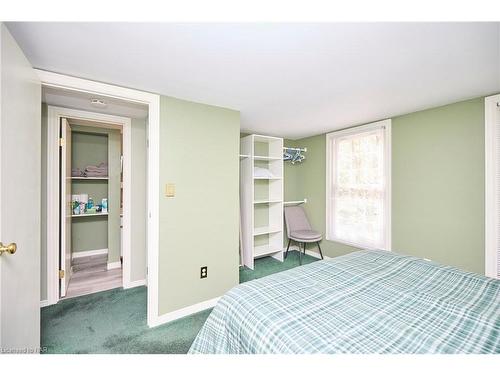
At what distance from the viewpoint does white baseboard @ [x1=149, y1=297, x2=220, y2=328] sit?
194cm

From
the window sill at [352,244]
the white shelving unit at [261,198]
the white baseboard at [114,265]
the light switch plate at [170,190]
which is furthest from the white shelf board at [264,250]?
the white baseboard at [114,265]

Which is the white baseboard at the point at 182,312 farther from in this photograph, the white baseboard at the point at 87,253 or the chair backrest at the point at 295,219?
the white baseboard at the point at 87,253

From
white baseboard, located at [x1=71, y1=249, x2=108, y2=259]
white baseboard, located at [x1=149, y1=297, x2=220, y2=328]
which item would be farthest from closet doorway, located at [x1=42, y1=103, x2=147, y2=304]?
white baseboard, located at [x1=149, y1=297, x2=220, y2=328]

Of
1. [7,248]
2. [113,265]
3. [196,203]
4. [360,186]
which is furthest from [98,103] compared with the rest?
[360,186]

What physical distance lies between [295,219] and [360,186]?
1.21 m

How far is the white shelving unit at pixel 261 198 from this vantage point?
3.16 m

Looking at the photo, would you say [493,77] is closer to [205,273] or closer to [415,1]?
[415,1]

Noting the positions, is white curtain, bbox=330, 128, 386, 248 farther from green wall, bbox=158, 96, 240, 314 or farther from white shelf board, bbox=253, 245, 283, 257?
green wall, bbox=158, 96, 240, 314

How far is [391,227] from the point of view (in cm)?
275

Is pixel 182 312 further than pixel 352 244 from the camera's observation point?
No

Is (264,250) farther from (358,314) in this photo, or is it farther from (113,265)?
(358,314)

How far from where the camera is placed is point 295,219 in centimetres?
375

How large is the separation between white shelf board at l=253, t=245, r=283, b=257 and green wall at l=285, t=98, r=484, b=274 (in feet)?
5.61
